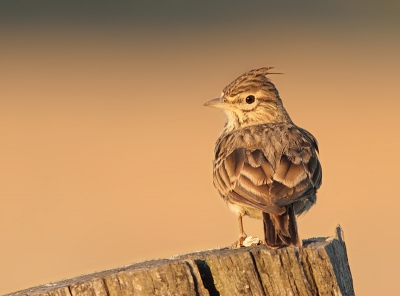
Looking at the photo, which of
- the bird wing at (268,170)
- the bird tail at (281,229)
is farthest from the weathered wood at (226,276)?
the bird wing at (268,170)

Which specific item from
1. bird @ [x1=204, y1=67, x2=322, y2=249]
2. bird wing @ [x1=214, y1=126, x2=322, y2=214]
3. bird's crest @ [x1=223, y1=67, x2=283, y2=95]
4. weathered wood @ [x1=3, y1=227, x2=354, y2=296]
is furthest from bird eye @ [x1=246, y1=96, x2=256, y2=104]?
weathered wood @ [x1=3, y1=227, x2=354, y2=296]

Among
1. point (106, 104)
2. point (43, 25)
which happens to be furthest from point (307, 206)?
point (43, 25)

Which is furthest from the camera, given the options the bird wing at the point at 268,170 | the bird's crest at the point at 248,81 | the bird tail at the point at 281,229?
the bird's crest at the point at 248,81

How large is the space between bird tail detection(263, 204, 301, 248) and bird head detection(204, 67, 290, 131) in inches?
88.8

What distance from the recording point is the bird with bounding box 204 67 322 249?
19.8 ft

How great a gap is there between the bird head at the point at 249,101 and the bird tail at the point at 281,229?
2.25 meters

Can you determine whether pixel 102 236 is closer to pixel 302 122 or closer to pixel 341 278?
pixel 302 122

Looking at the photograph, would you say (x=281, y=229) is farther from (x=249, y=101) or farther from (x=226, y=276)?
(x=249, y=101)

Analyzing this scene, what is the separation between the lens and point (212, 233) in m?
13.9

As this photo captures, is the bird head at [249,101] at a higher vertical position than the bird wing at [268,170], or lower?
higher

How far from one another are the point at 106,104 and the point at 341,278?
50.0ft

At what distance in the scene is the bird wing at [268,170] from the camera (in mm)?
6172

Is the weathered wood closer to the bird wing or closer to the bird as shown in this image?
the bird

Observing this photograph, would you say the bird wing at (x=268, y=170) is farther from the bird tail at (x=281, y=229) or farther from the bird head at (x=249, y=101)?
the bird head at (x=249, y=101)
